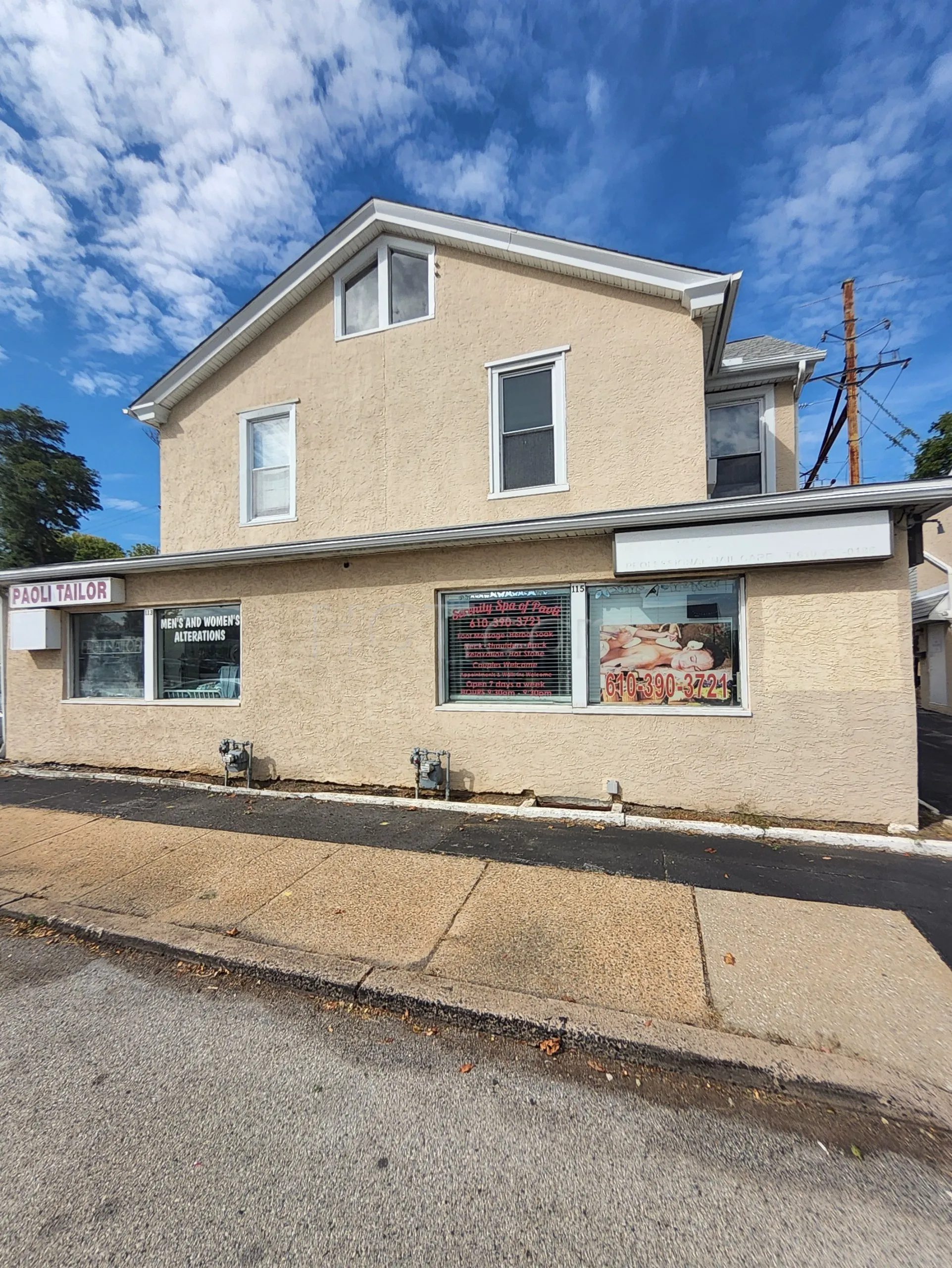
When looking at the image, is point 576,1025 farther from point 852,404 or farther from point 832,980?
point 852,404

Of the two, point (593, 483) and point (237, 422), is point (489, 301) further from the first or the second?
point (237, 422)

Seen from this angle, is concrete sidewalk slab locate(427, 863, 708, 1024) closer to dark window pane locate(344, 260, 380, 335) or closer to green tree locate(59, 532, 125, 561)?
dark window pane locate(344, 260, 380, 335)

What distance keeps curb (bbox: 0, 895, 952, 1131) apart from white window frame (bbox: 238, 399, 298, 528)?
5.89 metres

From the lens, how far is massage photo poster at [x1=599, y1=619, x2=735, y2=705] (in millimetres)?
5789

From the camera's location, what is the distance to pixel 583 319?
6859 mm


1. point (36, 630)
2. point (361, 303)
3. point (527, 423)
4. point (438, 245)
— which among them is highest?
point (438, 245)

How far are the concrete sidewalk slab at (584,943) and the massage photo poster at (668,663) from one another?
2.24m

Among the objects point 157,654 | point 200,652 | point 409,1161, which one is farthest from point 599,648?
point 157,654

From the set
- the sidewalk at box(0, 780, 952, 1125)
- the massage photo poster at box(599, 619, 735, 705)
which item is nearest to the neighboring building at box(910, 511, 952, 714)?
the massage photo poster at box(599, 619, 735, 705)

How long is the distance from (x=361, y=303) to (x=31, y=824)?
26.6ft

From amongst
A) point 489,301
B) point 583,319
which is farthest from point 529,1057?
point 489,301

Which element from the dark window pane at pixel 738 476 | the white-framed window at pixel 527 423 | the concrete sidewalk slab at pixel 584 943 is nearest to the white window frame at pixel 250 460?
the white-framed window at pixel 527 423

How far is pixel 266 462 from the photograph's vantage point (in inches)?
333

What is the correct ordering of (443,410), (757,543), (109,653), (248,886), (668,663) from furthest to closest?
(109,653)
(443,410)
(668,663)
(757,543)
(248,886)
